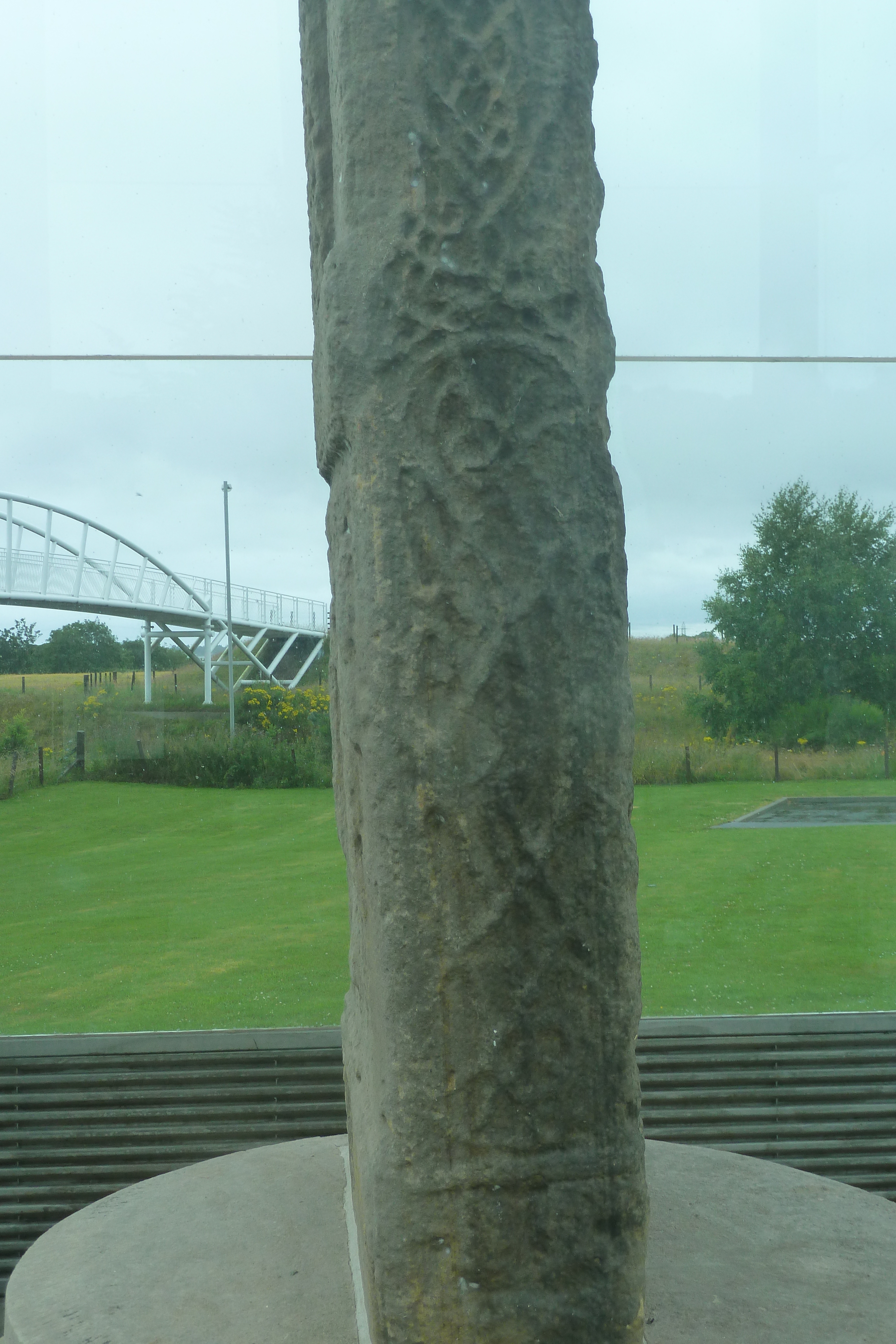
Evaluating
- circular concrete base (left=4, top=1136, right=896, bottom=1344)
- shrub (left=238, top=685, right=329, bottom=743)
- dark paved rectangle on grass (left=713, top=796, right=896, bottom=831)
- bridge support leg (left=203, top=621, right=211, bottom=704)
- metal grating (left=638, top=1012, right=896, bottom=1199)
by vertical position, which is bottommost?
metal grating (left=638, top=1012, right=896, bottom=1199)

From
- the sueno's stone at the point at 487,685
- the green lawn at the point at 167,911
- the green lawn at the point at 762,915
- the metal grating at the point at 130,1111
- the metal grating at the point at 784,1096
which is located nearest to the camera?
the sueno's stone at the point at 487,685

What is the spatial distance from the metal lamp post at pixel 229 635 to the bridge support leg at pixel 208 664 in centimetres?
7

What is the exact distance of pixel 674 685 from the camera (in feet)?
14.2

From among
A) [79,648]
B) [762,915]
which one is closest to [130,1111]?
[79,648]

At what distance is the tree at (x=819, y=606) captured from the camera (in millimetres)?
4242

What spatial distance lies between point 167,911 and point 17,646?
1165mm

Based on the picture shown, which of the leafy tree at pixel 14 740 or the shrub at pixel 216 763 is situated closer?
the leafy tree at pixel 14 740

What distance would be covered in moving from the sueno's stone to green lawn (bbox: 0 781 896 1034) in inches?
88.3

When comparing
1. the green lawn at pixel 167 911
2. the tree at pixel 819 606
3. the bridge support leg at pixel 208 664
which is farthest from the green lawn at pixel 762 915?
the bridge support leg at pixel 208 664

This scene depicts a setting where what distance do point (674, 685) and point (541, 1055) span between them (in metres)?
2.75

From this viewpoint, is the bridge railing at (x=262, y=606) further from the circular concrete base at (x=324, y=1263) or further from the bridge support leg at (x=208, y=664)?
the circular concrete base at (x=324, y=1263)

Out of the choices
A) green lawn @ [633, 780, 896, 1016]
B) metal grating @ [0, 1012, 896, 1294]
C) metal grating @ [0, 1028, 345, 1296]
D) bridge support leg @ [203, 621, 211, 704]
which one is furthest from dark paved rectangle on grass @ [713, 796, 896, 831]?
bridge support leg @ [203, 621, 211, 704]

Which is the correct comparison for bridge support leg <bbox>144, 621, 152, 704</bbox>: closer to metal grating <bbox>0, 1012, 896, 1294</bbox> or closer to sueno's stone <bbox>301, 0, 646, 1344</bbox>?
Result: metal grating <bbox>0, 1012, 896, 1294</bbox>

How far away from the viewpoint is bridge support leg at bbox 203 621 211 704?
4.34 metres
